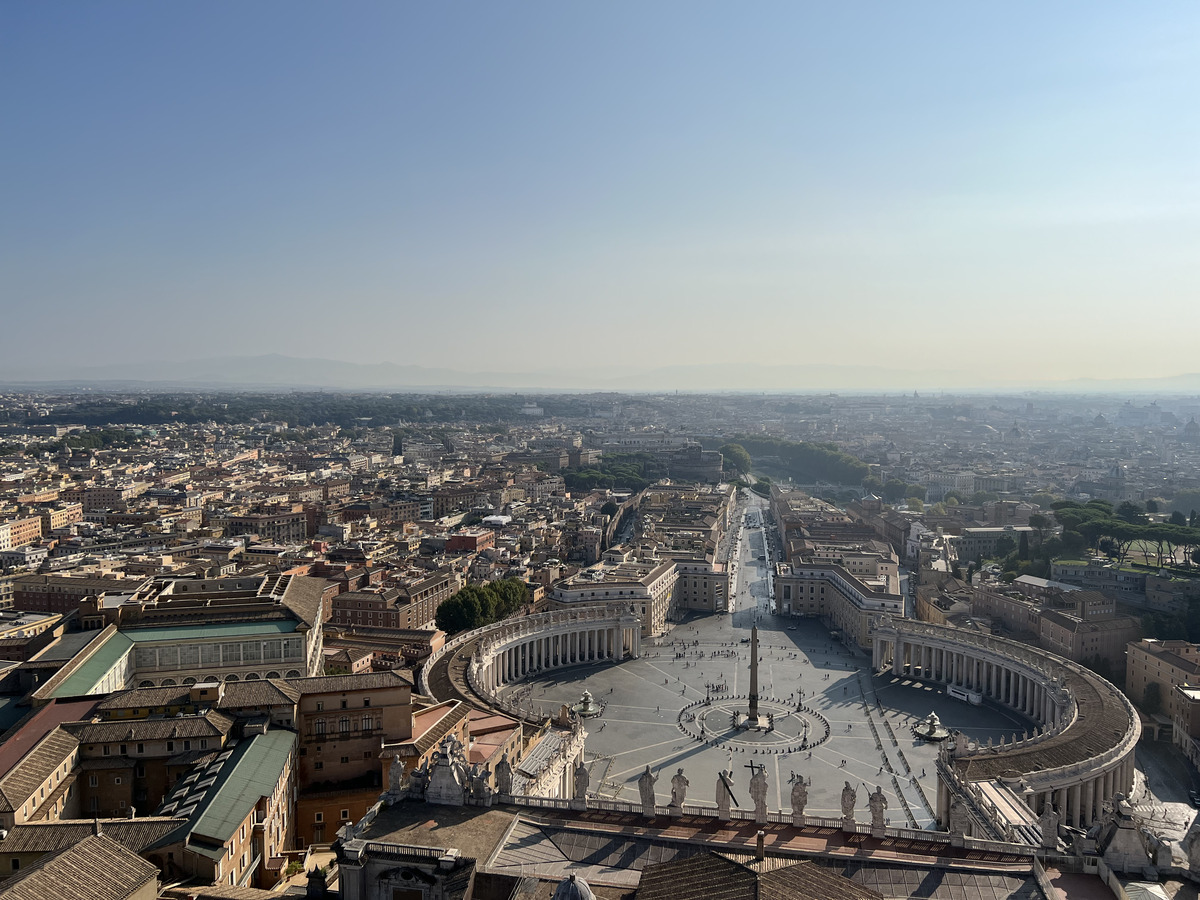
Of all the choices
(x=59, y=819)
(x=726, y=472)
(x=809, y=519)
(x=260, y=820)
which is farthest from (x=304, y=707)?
(x=726, y=472)

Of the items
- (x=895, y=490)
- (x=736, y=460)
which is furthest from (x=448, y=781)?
(x=736, y=460)

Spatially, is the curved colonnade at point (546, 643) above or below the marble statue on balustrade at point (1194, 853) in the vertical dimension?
below

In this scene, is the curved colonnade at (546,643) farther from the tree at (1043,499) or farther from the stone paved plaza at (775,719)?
the tree at (1043,499)

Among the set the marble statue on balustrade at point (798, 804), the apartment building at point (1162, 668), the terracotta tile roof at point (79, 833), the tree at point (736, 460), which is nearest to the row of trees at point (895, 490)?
the tree at point (736, 460)

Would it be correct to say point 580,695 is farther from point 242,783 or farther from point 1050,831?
point 1050,831

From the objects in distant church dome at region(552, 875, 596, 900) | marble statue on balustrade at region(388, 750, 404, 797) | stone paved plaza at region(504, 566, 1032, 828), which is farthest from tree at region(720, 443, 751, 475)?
distant church dome at region(552, 875, 596, 900)

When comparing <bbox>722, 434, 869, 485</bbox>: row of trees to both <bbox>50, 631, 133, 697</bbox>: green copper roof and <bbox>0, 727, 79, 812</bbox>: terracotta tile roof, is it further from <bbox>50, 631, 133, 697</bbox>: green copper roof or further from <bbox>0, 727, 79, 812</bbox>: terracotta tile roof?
<bbox>0, 727, 79, 812</bbox>: terracotta tile roof

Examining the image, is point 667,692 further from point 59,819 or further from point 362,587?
point 59,819
